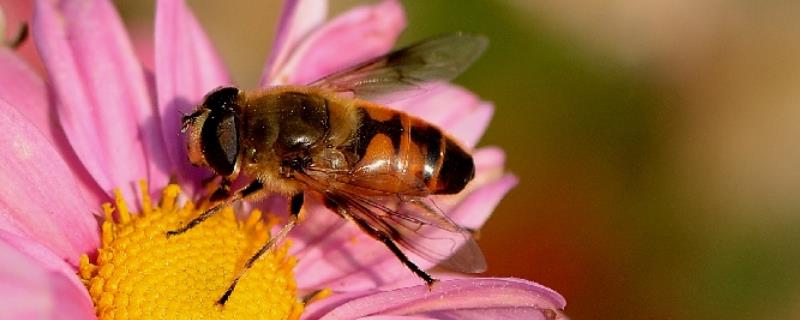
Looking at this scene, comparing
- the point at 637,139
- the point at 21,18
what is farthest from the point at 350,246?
the point at 637,139

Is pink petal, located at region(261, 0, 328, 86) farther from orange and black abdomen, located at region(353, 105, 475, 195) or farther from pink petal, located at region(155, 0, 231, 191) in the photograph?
orange and black abdomen, located at region(353, 105, 475, 195)

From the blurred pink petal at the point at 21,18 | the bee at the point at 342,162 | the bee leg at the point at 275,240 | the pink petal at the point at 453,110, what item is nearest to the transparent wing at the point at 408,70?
the pink petal at the point at 453,110

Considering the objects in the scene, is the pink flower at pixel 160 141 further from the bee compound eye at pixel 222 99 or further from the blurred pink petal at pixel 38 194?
the bee compound eye at pixel 222 99

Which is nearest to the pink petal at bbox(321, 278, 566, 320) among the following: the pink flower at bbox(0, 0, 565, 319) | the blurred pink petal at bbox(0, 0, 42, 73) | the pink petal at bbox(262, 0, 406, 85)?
the pink flower at bbox(0, 0, 565, 319)

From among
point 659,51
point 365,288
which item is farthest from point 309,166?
point 659,51

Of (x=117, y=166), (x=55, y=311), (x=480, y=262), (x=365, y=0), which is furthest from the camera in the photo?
(x=365, y=0)

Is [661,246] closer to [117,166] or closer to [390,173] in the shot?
[390,173]
